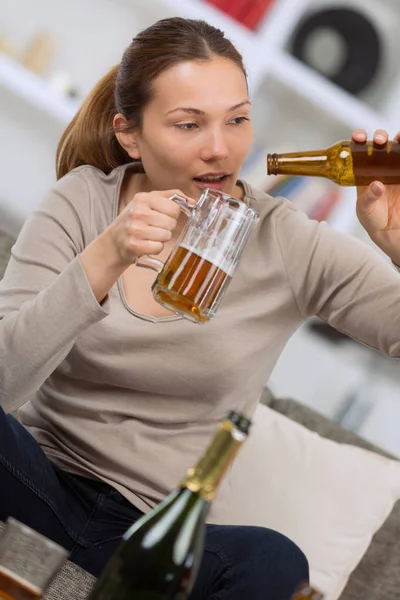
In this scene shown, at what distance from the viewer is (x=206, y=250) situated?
1.13m

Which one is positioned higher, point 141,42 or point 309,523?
point 141,42

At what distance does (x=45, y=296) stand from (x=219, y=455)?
2.13 feet

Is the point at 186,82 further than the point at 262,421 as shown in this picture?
No

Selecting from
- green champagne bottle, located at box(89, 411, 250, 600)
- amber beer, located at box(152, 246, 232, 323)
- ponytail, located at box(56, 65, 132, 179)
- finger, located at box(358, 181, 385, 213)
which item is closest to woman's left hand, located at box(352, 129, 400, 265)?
finger, located at box(358, 181, 385, 213)

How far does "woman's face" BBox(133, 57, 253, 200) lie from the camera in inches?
59.6

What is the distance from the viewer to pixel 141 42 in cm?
163

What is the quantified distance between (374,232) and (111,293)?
0.48 metres

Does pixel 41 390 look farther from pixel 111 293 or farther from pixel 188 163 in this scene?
pixel 188 163

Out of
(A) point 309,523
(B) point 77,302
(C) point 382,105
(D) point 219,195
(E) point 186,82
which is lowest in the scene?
(A) point 309,523

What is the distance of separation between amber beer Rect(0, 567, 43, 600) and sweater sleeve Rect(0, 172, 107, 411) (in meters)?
0.50

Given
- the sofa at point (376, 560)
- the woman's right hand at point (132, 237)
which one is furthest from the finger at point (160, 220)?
the sofa at point (376, 560)

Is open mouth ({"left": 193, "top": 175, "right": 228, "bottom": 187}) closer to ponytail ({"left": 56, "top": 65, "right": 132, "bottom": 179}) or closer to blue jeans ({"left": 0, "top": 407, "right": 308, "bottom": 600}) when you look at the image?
ponytail ({"left": 56, "top": 65, "right": 132, "bottom": 179})

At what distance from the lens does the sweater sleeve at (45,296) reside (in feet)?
4.15

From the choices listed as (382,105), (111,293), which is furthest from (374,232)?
(382,105)
